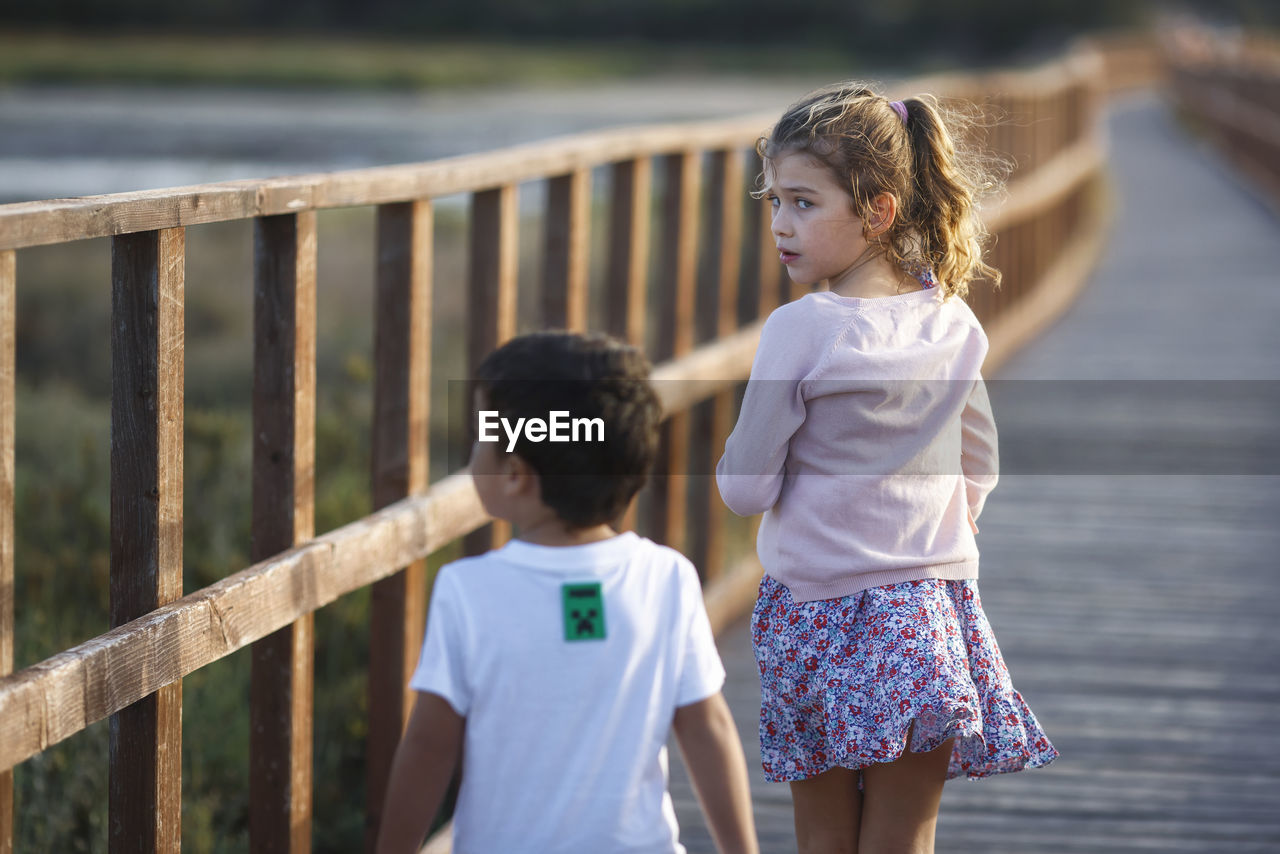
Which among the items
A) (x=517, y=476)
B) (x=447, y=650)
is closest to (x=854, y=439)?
(x=517, y=476)

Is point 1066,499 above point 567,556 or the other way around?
the other way around

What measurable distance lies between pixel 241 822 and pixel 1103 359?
6.66 metres

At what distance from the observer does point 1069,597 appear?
524 cm

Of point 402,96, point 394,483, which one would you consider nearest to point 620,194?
point 394,483

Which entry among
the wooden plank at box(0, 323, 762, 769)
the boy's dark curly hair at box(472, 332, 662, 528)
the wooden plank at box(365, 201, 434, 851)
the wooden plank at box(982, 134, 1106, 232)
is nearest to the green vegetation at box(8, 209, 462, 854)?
the wooden plank at box(365, 201, 434, 851)

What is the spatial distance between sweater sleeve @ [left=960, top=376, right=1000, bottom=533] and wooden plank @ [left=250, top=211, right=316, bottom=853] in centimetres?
98

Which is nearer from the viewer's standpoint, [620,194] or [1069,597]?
[620,194]

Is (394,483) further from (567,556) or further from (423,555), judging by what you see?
(567,556)

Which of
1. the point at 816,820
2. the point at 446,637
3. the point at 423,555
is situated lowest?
the point at 816,820

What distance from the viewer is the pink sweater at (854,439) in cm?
228

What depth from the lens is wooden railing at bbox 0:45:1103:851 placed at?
2006 mm

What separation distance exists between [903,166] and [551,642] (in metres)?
0.86

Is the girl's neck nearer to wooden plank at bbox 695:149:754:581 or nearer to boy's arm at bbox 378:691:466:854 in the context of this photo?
boy's arm at bbox 378:691:466:854

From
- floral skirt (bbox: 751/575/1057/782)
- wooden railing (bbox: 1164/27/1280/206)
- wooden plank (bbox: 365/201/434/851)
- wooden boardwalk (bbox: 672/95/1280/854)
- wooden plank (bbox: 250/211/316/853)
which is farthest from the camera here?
wooden railing (bbox: 1164/27/1280/206)
